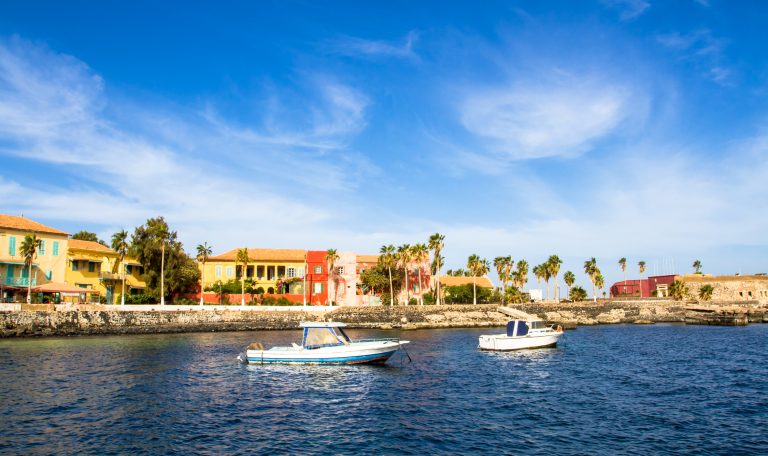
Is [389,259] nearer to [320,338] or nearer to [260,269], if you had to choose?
[260,269]

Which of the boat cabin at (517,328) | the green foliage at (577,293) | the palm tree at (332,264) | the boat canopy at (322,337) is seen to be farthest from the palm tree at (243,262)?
the green foliage at (577,293)

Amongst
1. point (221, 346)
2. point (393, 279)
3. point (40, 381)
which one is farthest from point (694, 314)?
point (40, 381)

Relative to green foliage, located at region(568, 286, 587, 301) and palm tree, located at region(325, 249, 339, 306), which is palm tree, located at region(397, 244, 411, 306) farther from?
green foliage, located at region(568, 286, 587, 301)

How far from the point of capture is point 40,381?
29453mm

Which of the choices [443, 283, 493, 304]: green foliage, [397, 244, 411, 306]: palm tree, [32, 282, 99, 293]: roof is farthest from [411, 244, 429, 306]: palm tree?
[32, 282, 99, 293]: roof

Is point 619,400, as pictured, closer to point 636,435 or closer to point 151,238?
point 636,435

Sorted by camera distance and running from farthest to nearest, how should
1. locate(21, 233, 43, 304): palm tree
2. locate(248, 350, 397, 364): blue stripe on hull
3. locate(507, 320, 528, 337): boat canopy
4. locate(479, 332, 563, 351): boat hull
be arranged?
locate(21, 233, 43, 304): palm tree → locate(507, 320, 528, 337): boat canopy → locate(479, 332, 563, 351): boat hull → locate(248, 350, 397, 364): blue stripe on hull

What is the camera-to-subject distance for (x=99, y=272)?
7544 centimetres

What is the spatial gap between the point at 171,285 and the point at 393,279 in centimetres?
3556

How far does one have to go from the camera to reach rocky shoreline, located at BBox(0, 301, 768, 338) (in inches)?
2317

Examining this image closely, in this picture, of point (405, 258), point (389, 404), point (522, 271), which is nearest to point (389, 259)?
point (405, 258)

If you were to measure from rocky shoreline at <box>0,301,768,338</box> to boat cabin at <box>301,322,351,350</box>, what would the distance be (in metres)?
33.0

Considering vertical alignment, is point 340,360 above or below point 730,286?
below

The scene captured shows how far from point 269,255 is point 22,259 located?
33911 millimetres
